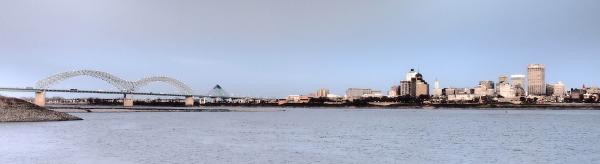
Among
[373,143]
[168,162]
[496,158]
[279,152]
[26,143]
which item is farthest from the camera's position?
[373,143]

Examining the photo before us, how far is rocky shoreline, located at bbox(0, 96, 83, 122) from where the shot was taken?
59.9 m

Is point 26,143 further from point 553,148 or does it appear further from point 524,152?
point 553,148

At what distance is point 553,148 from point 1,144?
30.8 m

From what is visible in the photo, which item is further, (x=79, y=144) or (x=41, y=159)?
(x=79, y=144)

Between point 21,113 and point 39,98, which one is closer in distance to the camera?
point 21,113

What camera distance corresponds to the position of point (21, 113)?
61.8 metres

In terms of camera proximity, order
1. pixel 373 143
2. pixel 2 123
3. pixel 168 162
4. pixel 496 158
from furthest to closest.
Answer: pixel 2 123 < pixel 373 143 < pixel 496 158 < pixel 168 162

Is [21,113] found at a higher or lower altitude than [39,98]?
lower

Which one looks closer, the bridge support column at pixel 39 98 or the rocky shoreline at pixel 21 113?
the rocky shoreline at pixel 21 113

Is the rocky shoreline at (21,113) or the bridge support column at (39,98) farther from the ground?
the bridge support column at (39,98)

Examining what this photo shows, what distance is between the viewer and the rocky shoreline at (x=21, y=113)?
5994cm

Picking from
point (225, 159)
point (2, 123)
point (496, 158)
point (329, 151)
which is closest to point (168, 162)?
point (225, 159)

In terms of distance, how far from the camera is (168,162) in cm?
2658

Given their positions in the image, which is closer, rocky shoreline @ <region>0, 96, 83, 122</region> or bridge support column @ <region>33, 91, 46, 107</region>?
rocky shoreline @ <region>0, 96, 83, 122</region>
